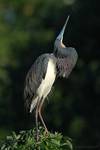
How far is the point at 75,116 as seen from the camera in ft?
101

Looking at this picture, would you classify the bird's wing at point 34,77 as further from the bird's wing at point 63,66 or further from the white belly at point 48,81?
the bird's wing at point 63,66

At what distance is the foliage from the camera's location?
10.7m

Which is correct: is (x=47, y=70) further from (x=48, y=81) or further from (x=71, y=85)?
(x=71, y=85)

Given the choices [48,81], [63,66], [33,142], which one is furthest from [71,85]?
[33,142]

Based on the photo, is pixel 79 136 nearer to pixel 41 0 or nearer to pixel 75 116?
pixel 75 116

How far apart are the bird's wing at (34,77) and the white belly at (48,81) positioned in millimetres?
48

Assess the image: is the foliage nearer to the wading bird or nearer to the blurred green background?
the wading bird

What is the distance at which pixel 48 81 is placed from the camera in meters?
11.6

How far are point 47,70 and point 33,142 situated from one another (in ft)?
3.68

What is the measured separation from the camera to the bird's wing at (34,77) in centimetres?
1142

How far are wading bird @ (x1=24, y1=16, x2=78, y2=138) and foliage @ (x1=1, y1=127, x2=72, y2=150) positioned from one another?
0.47 metres

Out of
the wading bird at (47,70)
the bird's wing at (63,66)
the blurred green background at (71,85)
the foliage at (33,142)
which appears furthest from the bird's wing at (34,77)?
the blurred green background at (71,85)

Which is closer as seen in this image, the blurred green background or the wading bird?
the wading bird

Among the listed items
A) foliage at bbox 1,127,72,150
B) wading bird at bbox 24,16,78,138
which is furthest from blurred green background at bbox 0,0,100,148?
foliage at bbox 1,127,72,150
